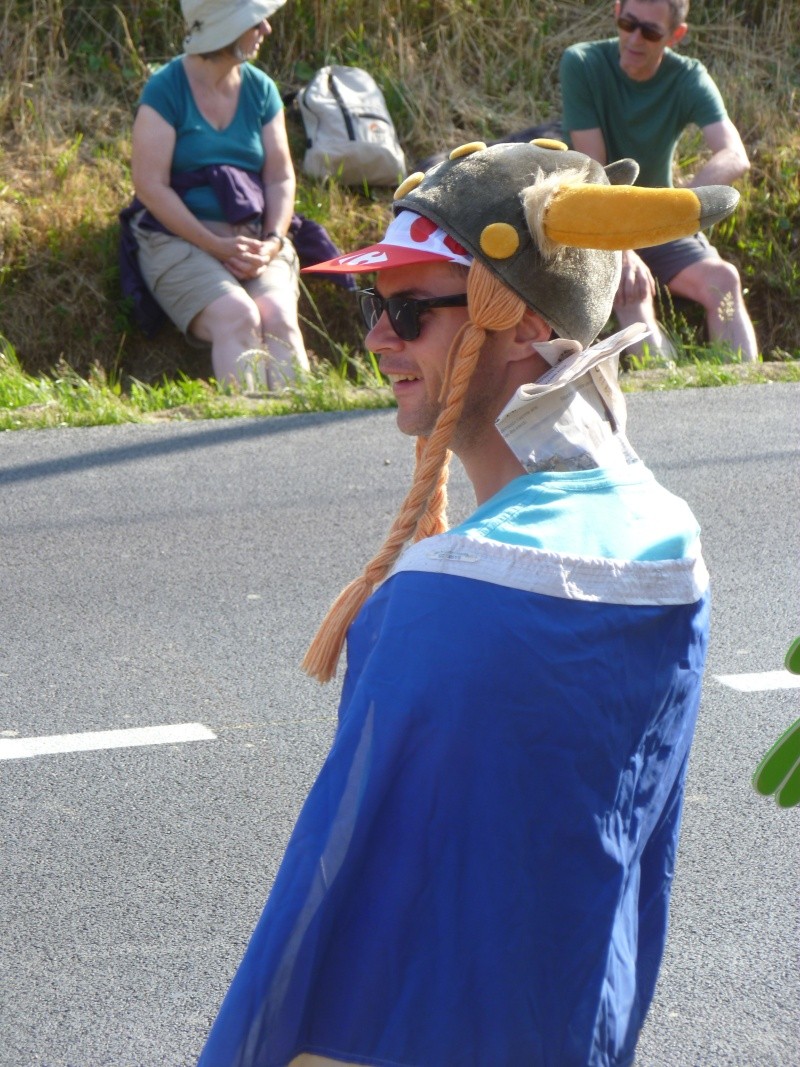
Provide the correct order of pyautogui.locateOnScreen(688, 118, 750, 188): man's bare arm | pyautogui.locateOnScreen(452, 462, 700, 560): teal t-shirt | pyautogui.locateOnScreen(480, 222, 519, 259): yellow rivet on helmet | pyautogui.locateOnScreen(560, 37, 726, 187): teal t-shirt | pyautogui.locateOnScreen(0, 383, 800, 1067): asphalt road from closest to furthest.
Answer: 1. pyautogui.locateOnScreen(452, 462, 700, 560): teal t-shirt
2. pyautogui.locateOnScreen(480, 222, 519, 259): yellow rivet on helmet
3. pyautogui.locateOnScreen(0, 383, 800, 1067): asphalt road
4. pyautogui.locateOnScreen(560, 37, 726, 187): teal t-shirt
5. pyautogui.locateOnScreen(688, 118, 750, 188): man's bare arm

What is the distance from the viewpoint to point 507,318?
1.69 metres

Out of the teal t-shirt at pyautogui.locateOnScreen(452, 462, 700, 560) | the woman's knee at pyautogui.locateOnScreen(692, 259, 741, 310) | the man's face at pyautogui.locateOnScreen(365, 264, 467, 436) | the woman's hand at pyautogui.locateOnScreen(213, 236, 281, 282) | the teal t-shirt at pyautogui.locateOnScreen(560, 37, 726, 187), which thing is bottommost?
the woman's knee at pyautogui.locateOnScreen(692, 259, 741, 310)

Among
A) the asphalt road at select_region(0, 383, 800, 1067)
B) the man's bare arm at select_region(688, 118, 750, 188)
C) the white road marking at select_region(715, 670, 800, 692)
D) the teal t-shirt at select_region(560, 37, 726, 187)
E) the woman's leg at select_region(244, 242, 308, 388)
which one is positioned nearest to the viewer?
the asphalt road at select_region(0, 383, 800, 1067)

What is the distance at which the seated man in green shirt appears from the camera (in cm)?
802

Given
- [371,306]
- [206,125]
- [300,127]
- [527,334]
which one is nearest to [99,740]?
[371,306]

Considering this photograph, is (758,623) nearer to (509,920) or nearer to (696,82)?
(509,920)

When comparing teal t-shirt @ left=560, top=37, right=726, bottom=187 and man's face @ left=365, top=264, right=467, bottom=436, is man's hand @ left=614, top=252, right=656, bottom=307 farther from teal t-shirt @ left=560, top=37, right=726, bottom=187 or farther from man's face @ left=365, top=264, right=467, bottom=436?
man's face @ left=365, top=264, right=467, bottom=436

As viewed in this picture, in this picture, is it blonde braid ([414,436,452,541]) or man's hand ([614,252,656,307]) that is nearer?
blonde braid ([414,436,452,541])

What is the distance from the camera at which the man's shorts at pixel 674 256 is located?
8.66 metres

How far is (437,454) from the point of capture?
5.68 ft

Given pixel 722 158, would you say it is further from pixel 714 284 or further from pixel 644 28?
pixel 644 28

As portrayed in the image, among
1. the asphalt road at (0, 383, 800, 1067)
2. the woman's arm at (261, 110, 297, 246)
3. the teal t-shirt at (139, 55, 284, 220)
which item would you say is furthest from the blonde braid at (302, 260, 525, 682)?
the woman's arm at (261, 110, 297, 246)

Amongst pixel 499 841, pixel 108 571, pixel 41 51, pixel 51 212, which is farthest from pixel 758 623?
pixel 41 51

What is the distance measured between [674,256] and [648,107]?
90 cm
